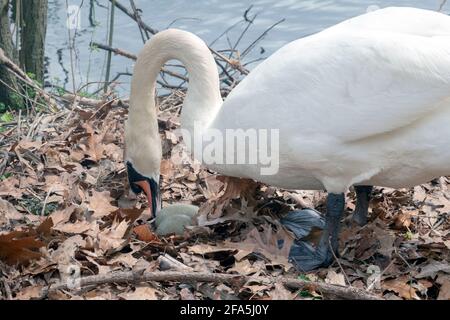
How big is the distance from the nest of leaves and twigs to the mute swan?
331 mm

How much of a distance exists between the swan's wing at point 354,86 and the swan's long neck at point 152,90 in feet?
1.85

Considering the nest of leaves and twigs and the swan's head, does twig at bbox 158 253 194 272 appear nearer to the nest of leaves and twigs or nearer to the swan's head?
the nest of leaves and twigs

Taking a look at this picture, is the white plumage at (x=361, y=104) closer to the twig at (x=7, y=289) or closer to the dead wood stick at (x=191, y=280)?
the dead wood stick at (x=191, y=280)

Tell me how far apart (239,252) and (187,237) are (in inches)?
15.5

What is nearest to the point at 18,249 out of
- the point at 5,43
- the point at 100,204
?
the point at 100,204

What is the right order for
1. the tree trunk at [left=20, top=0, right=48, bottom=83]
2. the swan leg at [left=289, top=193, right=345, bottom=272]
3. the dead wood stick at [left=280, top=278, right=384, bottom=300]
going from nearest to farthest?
the dead wood stick at [left=280, top=278, right=384, bottom=300]
the swan leg at [left=289, top=193, right=345, bottom=272]
the tree trunk at [left=20, top=0, right=48, bottom=83]

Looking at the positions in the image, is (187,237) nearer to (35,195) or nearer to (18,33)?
(35,195)

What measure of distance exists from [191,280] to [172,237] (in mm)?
769

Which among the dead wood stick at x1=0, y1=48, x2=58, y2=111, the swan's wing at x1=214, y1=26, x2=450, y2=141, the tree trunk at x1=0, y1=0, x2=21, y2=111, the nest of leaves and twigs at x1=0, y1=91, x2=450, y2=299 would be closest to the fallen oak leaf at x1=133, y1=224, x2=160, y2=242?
the nest of leaves and twigs at x1=0, y1=91, x2=450, y2=299

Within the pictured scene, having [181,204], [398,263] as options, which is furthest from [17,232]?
[398,263]

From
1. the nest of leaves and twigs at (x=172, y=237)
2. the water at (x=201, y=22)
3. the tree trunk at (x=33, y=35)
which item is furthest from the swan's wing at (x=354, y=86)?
the water at (x=201, y=22)

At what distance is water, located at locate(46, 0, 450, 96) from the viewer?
11.7 metres

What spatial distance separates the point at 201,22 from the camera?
12492mm

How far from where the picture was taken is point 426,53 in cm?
525
